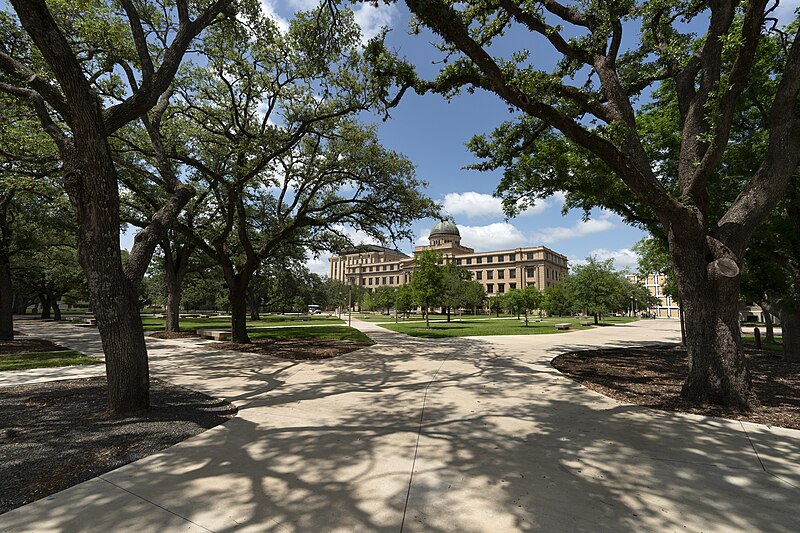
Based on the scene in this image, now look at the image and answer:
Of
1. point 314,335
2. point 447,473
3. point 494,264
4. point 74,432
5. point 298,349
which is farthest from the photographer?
point 494,264

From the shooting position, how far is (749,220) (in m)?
6.32

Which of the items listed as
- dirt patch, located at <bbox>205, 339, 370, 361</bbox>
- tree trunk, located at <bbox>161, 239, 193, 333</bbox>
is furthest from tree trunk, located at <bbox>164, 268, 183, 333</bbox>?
dirt patch, located at <bbox>205, 339, 370, 361</bbox>

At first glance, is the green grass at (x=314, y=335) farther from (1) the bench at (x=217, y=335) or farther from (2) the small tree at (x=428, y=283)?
(2) the small tree at (x=428, y=283)

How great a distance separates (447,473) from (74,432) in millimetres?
4910

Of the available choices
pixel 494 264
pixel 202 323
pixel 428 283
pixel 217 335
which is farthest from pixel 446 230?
pixel 217 335

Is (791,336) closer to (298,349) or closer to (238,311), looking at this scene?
(298,349)

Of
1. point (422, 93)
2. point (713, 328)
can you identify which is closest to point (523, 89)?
point (422, 93)

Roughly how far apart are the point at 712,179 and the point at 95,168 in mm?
14380

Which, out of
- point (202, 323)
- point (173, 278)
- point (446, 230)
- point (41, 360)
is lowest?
point (202, 323)

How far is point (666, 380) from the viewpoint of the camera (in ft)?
28.9

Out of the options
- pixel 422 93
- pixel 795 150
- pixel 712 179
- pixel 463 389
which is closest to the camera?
pixel 795 150

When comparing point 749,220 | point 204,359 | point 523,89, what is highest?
point 523,89

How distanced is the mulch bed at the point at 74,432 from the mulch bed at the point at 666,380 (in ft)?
25.1

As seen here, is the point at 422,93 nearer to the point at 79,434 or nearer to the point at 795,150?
the point at 795,150
